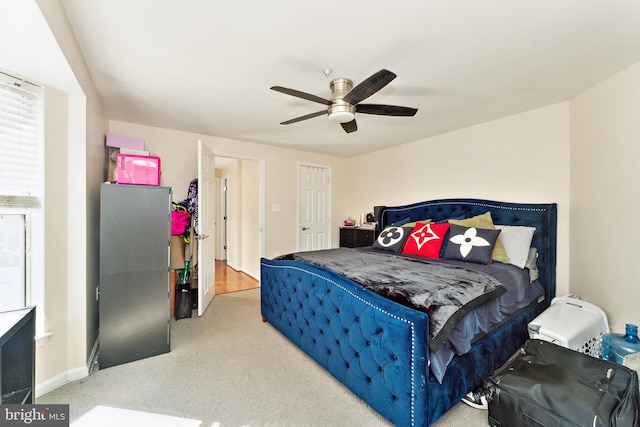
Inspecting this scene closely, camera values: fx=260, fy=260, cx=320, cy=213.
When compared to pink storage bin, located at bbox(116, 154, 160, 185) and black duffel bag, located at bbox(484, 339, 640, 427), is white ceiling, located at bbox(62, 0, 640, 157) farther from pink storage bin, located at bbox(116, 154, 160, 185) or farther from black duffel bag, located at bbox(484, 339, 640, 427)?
black duffel bag, located at bbox(484, 339, 640, 427)

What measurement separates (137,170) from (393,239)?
271cm

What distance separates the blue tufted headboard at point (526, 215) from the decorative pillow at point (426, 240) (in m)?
0.65

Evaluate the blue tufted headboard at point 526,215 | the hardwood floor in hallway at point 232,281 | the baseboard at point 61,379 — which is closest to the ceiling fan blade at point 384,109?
the blue tufted headboard at point 526,215

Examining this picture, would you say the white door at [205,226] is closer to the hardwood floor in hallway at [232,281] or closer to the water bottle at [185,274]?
the water bottle at [185,274]

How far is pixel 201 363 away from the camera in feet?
6.92

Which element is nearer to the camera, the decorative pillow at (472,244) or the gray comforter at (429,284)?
the gray comforter at (429,284)

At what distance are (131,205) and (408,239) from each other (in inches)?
108

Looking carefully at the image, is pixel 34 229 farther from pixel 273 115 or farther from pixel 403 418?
pixel 403 418

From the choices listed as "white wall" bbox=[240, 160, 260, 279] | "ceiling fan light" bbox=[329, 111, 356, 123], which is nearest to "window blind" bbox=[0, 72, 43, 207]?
"ceiling fan light" bbox=[329, 111, 356, 123]

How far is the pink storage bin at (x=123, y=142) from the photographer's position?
2798 millimetres

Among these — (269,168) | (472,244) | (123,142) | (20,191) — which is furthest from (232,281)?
(472,244)

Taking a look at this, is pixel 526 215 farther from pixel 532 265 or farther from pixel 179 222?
pixel 179 222

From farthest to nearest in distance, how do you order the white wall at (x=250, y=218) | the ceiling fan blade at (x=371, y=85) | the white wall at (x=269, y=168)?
1. the white wall at (x=250, y=218)
2. the white wall at (x=269, y=168)
3. the ceiling fan blade at (x=371, y=85)

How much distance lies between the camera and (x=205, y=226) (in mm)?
3172
